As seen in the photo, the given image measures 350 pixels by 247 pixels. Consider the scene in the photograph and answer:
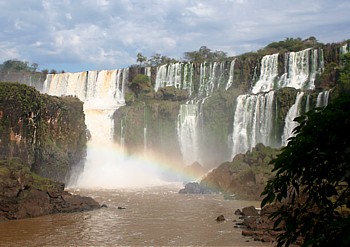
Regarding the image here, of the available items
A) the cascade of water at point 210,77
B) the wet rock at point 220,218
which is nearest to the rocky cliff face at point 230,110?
the cascade of water at point 210,77

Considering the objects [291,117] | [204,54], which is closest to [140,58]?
[204,54]

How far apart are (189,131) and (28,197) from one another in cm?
2035

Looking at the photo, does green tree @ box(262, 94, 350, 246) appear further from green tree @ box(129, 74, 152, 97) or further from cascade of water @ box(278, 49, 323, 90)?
green tree @ box(129, 74, 152, 97)

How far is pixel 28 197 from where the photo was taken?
19.8 m

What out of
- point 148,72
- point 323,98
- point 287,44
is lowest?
point 323,98

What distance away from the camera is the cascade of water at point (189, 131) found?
38469mm

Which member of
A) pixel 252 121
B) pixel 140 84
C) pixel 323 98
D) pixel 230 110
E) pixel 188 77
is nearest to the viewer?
pixel 323 98

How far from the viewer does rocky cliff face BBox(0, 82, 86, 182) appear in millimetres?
24391

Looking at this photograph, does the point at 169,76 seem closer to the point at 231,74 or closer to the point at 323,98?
the point at 231,74

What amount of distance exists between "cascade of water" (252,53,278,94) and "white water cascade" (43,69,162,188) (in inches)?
463

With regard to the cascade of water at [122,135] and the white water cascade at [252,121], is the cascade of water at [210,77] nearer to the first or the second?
the cascade of water at [122,135]

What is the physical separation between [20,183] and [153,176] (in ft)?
53.3

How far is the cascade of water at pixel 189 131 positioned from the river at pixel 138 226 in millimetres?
14352

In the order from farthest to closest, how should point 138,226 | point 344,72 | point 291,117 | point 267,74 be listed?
point 267,74 → point 344,72 → point 291,117 → point 138,226
